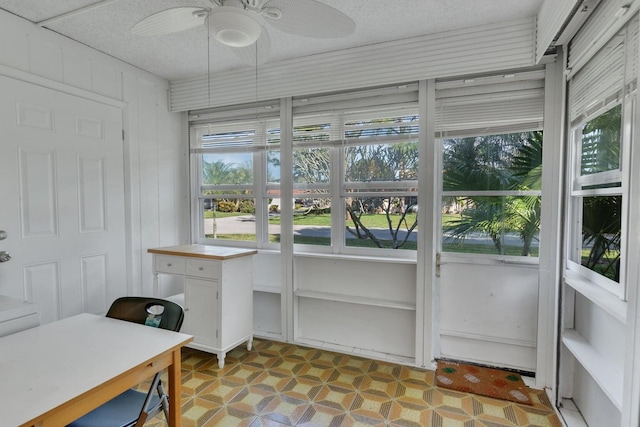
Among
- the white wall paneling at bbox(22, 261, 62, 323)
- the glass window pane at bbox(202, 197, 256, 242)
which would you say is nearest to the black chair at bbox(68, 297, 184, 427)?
the white wall paneling at bbox(22, 261, 62, 323)

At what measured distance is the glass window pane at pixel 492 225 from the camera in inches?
102

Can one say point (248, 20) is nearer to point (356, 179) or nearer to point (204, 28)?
point (204, 28)

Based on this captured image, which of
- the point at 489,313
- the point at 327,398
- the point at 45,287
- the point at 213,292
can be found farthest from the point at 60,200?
the point at 489,313

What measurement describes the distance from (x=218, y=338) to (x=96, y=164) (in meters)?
1.84

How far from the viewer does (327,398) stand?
2.32m

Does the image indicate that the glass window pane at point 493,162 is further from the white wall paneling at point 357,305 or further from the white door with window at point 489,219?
the white wall paneling at point 357,305

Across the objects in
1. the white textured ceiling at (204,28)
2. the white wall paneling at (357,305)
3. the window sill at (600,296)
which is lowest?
the white wall paneling at (357,305)

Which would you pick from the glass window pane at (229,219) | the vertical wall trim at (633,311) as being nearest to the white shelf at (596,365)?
the vertical wall trim at (633,311)

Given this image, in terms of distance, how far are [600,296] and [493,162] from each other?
1.27m

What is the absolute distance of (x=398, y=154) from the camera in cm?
292

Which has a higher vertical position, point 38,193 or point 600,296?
point 38,193

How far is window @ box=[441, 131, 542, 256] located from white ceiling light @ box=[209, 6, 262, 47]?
1925 mm

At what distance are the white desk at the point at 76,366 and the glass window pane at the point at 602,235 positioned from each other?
221 centimetres

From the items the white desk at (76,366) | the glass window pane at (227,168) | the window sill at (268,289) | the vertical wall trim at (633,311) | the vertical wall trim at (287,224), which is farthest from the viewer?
the glass window pane at (227,168)
